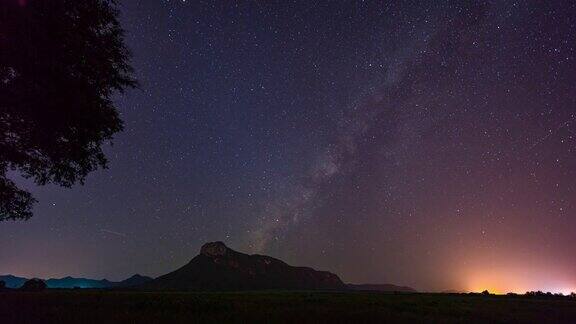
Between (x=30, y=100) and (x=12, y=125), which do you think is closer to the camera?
(x=30, y=100)

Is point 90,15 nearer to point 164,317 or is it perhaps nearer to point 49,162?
point 49,162

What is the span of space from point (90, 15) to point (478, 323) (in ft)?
62.9

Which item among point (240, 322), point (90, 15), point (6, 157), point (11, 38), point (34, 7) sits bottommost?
point (240, 322)

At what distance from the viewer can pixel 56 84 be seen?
13.3 metres

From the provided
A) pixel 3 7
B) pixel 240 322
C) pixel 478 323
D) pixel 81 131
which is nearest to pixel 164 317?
pixel 240 322

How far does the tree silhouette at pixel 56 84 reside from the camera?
40.6 feet

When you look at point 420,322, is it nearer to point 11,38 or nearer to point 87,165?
point 87,165

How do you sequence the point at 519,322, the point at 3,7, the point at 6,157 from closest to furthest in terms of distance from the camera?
the point at 3,7 → the point at 6,157 → the point at 519,322

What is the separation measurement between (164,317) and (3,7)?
10.2 metres

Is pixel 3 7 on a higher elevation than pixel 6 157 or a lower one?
higher

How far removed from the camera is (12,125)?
14164 mm

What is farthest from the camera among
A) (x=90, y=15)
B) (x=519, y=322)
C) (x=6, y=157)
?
(x=519, y=322)

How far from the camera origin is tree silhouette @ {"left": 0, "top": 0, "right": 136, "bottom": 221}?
12.4 m

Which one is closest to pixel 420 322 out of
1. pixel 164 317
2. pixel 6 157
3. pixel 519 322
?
pixel 519 322
